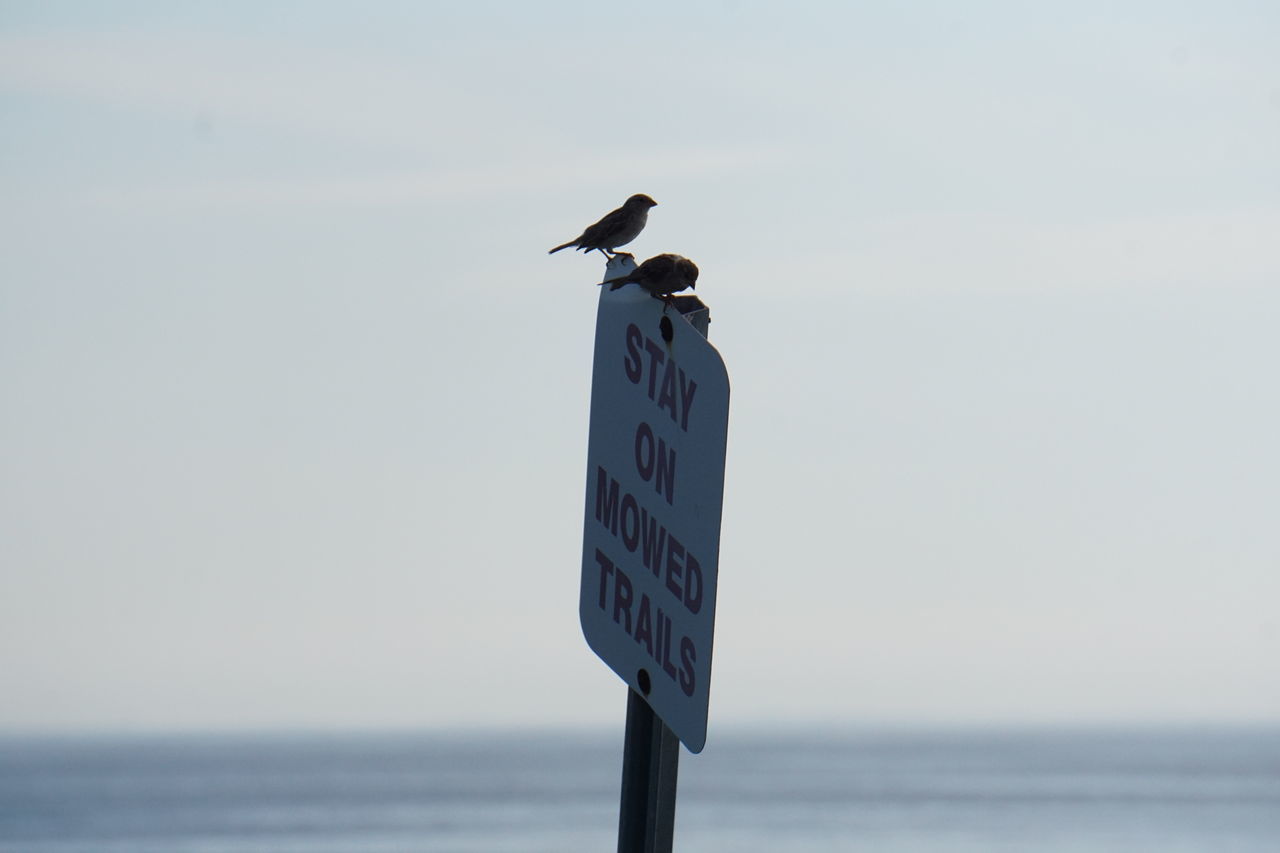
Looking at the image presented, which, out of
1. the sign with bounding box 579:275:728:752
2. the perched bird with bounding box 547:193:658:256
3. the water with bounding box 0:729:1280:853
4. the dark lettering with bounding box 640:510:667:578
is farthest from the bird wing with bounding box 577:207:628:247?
the water with bounding box 0:729:1280:853

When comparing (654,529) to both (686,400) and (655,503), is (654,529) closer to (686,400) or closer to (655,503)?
(655,503)

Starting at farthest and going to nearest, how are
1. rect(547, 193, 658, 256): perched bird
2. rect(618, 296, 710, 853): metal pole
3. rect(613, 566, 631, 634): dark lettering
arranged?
rect(547, 193, 658, 256): perched bird, rect(613, 566, 631, 634): dark lettering, rect(618, 296, 710, 853): metal pole

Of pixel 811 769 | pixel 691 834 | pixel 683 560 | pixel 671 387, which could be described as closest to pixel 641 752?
pixel 683 560

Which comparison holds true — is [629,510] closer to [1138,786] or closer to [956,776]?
[1138,786]

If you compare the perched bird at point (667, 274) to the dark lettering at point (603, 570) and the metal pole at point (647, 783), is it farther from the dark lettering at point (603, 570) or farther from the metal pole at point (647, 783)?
the metal pole at point (647, 783)

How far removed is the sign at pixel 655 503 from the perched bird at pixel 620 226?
230cm

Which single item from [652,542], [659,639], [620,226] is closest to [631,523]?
[652,542]

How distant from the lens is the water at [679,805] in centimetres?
4944

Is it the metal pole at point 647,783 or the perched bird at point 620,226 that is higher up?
the perched bird at point 620,226

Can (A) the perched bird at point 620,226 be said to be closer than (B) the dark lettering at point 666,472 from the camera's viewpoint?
No

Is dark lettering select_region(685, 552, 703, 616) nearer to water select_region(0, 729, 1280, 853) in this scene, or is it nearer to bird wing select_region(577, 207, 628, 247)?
bird wing select_region(577, 207, 628, 247)

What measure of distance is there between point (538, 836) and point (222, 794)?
36.9 metres

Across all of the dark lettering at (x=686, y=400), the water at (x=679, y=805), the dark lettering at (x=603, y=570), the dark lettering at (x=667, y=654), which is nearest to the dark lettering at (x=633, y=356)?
the dark lettering at (x=686, y=400)

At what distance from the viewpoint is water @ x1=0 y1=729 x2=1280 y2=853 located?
49.4 meters
